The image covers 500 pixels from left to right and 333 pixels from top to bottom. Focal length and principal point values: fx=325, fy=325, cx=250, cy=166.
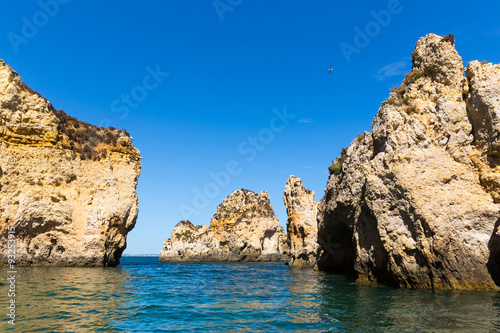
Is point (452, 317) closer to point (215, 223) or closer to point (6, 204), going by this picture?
point (6, 204)

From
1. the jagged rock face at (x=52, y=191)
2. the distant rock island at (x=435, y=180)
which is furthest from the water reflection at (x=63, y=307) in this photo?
the jagged rock face at (x=52, y=191)

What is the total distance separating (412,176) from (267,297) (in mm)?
10069

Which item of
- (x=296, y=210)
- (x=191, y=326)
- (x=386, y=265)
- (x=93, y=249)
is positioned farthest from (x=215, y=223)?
(x=191, y=326)

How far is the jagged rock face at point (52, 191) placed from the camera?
109ft

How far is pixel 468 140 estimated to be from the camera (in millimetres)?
17328

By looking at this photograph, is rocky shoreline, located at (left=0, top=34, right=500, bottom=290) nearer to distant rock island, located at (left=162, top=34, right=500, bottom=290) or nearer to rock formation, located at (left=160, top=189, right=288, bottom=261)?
distant rock island, located at (left=162, top=34, right=500, bottom=290)

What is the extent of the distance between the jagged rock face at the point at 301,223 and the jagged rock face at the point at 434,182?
32.5 m

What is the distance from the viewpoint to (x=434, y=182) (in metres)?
17.1

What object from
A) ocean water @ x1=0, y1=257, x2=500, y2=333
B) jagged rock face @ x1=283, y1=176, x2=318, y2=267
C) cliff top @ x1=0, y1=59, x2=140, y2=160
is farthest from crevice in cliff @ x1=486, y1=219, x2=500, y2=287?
cliff top @ x1=0, y1=59, x2=140, y2=160

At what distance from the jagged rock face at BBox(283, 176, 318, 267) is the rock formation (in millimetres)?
35156

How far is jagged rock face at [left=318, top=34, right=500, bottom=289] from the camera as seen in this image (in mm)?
15633

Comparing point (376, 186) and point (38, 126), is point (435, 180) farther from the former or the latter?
point (38, 126)

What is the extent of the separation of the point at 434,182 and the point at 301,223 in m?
39.6

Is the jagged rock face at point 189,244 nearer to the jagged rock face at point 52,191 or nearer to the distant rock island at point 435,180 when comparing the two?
the jagged rock face at point 52,191
